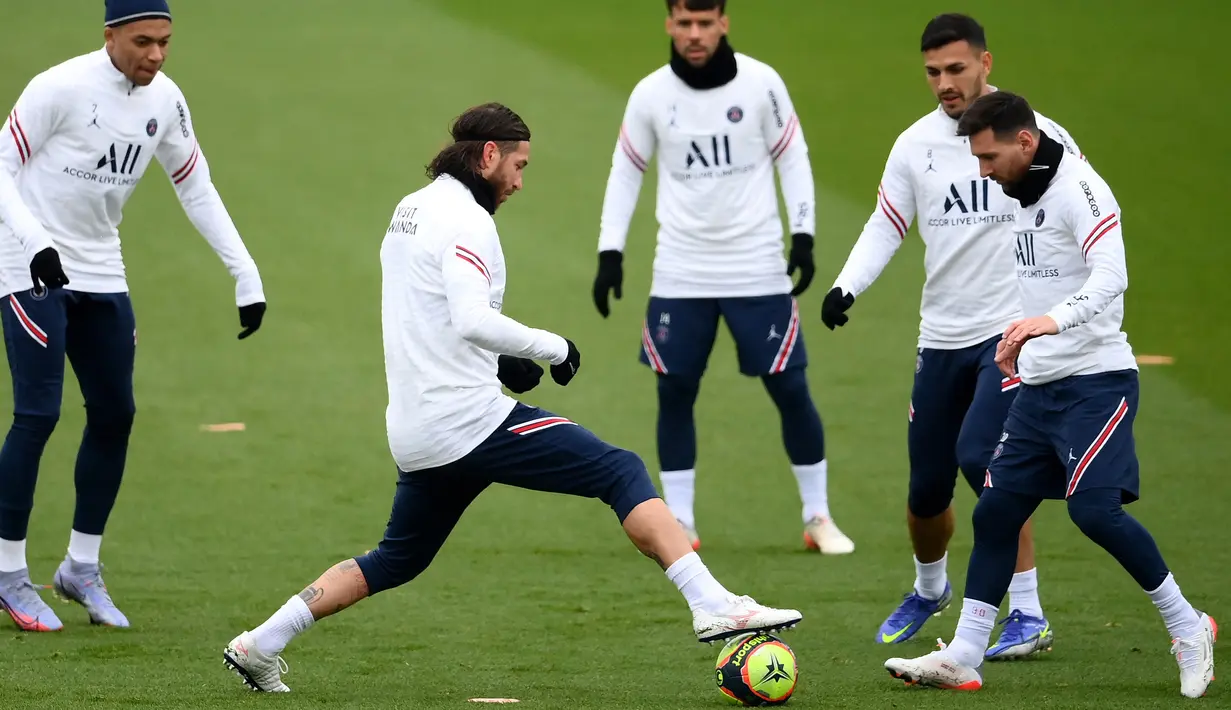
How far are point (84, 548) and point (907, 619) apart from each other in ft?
10.2

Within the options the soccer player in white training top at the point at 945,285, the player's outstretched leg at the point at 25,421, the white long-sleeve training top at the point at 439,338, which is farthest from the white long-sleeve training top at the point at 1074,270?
the player's outstretched leg at the point at 25,421

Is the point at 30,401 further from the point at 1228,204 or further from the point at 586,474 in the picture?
the point at 1228,204

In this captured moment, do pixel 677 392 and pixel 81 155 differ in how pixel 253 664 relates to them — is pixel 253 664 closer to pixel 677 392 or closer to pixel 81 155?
pixel 81 155

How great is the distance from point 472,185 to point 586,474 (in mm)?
943

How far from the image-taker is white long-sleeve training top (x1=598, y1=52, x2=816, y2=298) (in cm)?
842

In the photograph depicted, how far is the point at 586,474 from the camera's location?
17.7 ft

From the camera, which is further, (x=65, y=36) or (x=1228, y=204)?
(x=65, y=36)

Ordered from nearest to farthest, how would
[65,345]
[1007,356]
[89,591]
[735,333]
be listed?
[1007,356], [65,345], [89,591], [735,333]

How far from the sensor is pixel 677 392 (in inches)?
334

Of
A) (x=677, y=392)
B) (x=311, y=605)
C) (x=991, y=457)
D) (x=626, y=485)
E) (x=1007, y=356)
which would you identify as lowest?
(x=677, y=392)

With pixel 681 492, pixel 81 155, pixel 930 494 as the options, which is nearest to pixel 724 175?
pixel 681 492

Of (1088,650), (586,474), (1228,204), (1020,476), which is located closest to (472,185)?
(586,474)

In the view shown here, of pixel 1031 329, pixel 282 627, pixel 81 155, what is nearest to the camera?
pixel 1031 329

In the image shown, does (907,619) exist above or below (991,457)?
below
